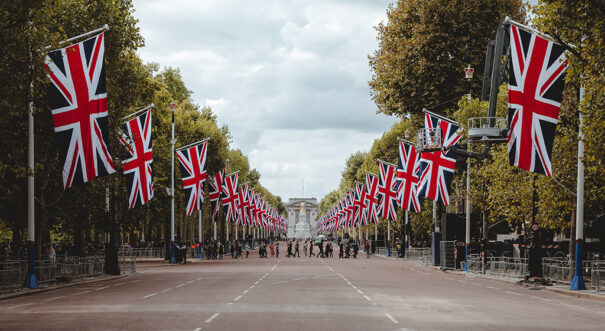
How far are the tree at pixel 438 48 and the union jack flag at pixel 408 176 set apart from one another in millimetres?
4525

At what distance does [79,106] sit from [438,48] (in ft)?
93.8

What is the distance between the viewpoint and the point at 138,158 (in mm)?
38562

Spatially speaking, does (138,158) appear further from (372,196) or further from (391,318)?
(372,196)

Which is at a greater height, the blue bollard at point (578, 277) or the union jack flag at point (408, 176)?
the union jack flag at point (408, 176)

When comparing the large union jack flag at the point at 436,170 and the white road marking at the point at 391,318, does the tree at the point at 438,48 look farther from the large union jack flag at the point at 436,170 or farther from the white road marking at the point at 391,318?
the white road marking at the point at 391,318

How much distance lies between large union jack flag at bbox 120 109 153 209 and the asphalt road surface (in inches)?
297

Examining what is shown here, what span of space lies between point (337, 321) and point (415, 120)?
4184cm

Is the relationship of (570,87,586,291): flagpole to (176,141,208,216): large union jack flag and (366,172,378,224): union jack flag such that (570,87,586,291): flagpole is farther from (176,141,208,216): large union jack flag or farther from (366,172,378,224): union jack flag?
(366,172,378,224): union jack flag

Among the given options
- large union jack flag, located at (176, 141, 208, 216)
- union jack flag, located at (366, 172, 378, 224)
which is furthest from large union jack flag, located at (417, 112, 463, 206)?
union jack flag, located at (366, 172, 378, 224)

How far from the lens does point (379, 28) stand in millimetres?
55250

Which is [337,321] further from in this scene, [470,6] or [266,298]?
[470,6]

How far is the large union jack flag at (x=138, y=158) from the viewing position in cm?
3797

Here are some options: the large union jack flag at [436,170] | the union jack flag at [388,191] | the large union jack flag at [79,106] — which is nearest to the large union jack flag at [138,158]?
the large union jack flag at [79,106]

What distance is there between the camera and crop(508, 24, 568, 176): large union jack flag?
23828 millimetres
